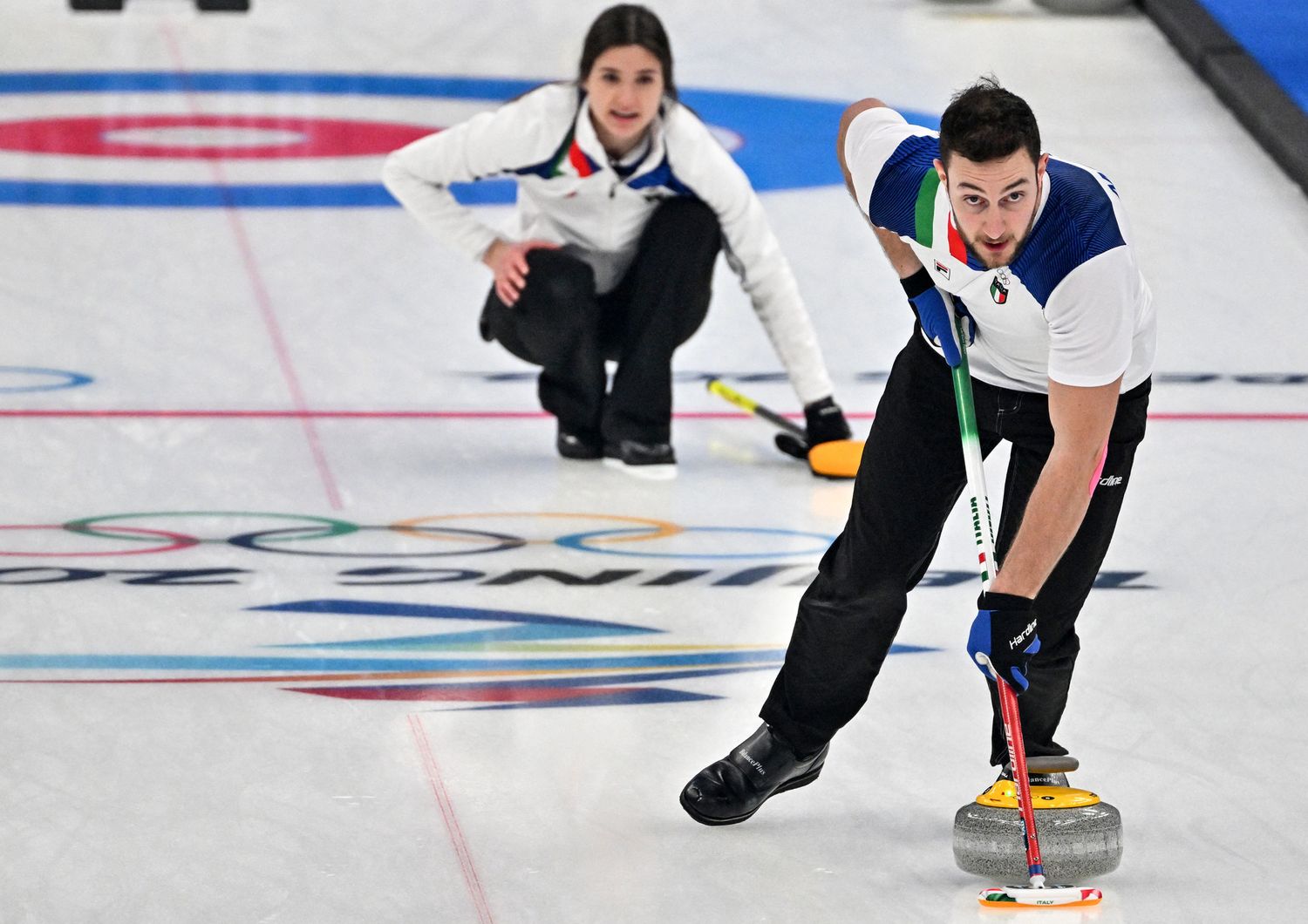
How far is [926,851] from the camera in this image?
228 centimetres

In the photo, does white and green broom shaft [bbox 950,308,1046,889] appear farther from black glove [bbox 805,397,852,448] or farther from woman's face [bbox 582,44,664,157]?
black glove [bbox 805,397,852,448]

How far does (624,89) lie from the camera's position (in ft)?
11.3

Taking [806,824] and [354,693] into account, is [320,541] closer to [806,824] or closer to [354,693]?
[354,693]

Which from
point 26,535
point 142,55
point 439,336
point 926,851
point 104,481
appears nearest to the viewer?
point 926,851

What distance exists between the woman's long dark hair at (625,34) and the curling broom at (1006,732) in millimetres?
1383

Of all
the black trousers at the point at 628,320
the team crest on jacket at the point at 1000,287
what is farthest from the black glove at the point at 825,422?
the team crest on jacket at the point at 1000,287

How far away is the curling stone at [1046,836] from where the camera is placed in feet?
7.13

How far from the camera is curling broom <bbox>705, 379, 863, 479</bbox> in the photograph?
370cm

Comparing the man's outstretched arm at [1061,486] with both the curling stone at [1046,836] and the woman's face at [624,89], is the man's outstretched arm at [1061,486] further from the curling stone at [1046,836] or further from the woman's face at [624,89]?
the woman's face at [624,89]

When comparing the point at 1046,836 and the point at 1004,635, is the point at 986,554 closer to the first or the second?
the point at 1004,635

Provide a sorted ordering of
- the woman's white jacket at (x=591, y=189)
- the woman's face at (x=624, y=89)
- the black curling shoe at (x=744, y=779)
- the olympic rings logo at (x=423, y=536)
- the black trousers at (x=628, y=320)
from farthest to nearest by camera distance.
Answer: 1. the black trousers at (x=628, y=320)
2. the woman's white jacket at (x=591, y=189)
3. the woman's face at (x=624, y=89)
4. the olympic rings logo at (x=423, y=536)
5. the black curling shoe at (x=744, y=779)

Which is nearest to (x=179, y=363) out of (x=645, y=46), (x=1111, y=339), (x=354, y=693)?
(x=645, y=46)

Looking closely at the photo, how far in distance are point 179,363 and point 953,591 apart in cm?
195

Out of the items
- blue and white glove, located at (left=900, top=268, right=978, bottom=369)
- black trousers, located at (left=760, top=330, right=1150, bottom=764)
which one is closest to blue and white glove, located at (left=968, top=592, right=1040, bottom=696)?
black trousers, located at (left=760, top=330, right=1150, bottom=764)
